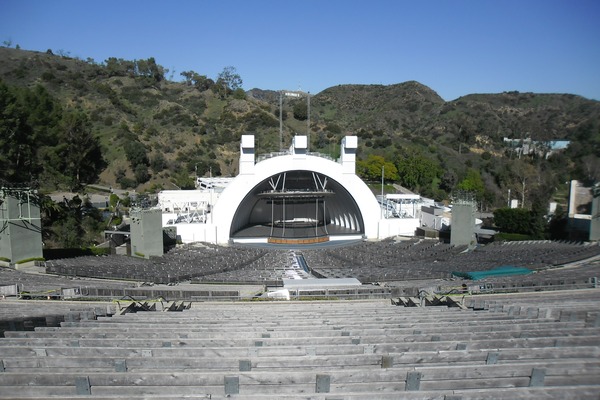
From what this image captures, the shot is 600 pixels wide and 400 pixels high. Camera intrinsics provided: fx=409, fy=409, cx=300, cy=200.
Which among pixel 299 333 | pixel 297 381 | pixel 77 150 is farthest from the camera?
pixel 77 150

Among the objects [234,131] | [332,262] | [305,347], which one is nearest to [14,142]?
→ [332,262]

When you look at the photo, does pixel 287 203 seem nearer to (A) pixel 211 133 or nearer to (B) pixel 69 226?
(B) pixel 69 226

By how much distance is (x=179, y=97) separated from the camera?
333 ft

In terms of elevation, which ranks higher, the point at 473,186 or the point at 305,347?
the point at 473,186

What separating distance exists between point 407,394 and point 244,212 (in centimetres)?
3860

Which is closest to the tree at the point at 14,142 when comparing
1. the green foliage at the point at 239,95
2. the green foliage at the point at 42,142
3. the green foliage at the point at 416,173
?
the green foliage at the point at 42,142

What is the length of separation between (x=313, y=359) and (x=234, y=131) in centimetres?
8329

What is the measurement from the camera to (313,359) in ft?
16.9

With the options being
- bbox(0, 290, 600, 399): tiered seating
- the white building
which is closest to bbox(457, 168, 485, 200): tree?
the white building

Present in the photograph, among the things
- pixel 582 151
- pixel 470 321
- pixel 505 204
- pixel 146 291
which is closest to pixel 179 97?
pixel 505 204

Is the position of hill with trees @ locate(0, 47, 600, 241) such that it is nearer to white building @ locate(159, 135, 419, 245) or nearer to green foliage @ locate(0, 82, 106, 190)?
green foliage @ locate(0, 82, 106, 190)

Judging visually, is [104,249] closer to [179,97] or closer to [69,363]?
[69,363]

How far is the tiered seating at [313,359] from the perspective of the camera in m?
4.20

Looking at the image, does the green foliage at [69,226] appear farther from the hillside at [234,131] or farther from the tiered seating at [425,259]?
the tiered seating at [425,259]
